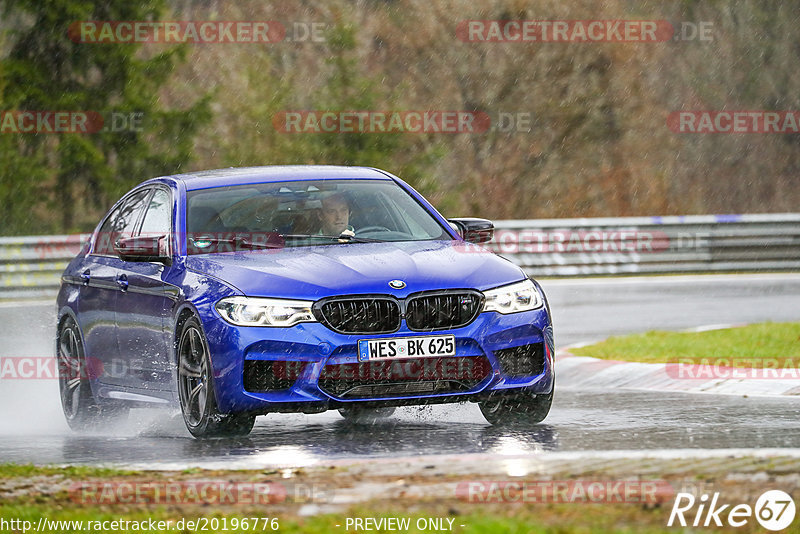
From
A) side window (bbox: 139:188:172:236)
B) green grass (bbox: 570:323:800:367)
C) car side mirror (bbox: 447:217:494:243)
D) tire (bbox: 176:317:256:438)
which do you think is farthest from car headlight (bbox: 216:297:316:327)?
green grass (bbox: 570:323:800:367)

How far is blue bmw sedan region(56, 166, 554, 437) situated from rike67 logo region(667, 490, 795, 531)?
2750mm

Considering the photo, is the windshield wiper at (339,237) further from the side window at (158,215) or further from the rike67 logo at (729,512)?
the rike67 logo at (729,512)

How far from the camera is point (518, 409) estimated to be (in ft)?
31.2

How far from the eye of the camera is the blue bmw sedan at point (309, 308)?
28.3 ft

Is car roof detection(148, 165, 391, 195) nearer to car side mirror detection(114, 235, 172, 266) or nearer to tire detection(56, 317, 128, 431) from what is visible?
car side mirror detection(114, 235, 172, 266)

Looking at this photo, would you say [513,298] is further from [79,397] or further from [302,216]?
[79,397]

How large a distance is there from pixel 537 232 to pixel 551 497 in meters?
20.0

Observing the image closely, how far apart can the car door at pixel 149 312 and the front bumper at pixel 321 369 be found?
84 centimetres

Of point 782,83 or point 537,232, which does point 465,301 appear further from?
point 782,83

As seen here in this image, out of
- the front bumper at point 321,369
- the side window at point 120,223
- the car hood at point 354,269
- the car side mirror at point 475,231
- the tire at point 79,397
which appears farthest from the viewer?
the side window at point 120,223

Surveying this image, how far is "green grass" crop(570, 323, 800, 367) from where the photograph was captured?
43.9 ft

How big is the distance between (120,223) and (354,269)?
10.1ft

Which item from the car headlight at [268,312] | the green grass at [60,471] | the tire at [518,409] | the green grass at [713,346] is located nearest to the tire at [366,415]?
the tire at [518,409]

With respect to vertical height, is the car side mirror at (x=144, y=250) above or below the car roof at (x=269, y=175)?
below
